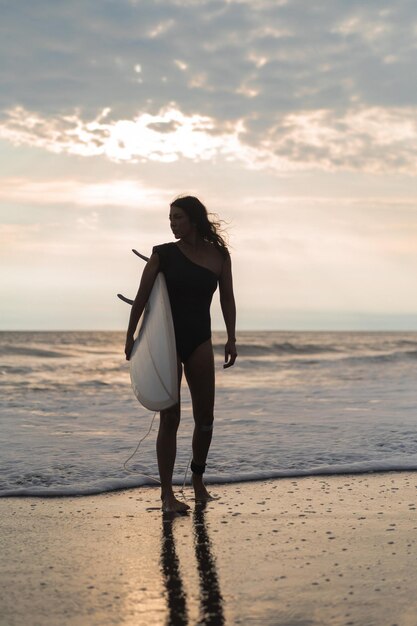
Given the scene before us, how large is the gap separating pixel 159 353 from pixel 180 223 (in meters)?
0.82

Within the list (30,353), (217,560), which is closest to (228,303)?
(217,560)

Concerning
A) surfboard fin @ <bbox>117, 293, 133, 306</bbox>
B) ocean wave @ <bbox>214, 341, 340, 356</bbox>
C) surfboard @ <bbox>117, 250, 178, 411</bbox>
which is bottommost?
ocean wave @ <bbox>214, 341, 340, 356</bbox>

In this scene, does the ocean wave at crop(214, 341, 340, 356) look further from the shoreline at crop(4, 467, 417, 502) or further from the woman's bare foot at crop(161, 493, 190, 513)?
the woman's bare foot at crop(161, 493, 190, 513)

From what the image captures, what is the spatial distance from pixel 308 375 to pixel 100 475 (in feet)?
43.3

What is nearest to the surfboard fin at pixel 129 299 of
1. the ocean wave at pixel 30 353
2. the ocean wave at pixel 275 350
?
the ocean wave at pixel 30 353

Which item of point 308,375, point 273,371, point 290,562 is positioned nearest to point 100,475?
point 290,562

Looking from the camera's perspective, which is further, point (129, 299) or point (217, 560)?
point (129, 299)

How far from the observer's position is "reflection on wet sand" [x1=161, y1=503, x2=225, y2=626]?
103 inches

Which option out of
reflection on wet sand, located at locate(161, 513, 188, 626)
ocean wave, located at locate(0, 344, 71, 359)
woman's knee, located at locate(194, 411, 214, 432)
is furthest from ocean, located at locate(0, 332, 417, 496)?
ocean wave, located at locate(0, 344, 71, 359)

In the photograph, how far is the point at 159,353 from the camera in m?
4.61

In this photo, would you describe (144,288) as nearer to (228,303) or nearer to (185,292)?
(185,292)

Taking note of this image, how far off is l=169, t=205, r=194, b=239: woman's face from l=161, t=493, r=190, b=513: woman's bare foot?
1.61 m

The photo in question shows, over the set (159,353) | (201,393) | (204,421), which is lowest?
(204,421)

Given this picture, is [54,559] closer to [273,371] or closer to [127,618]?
[127,618]
